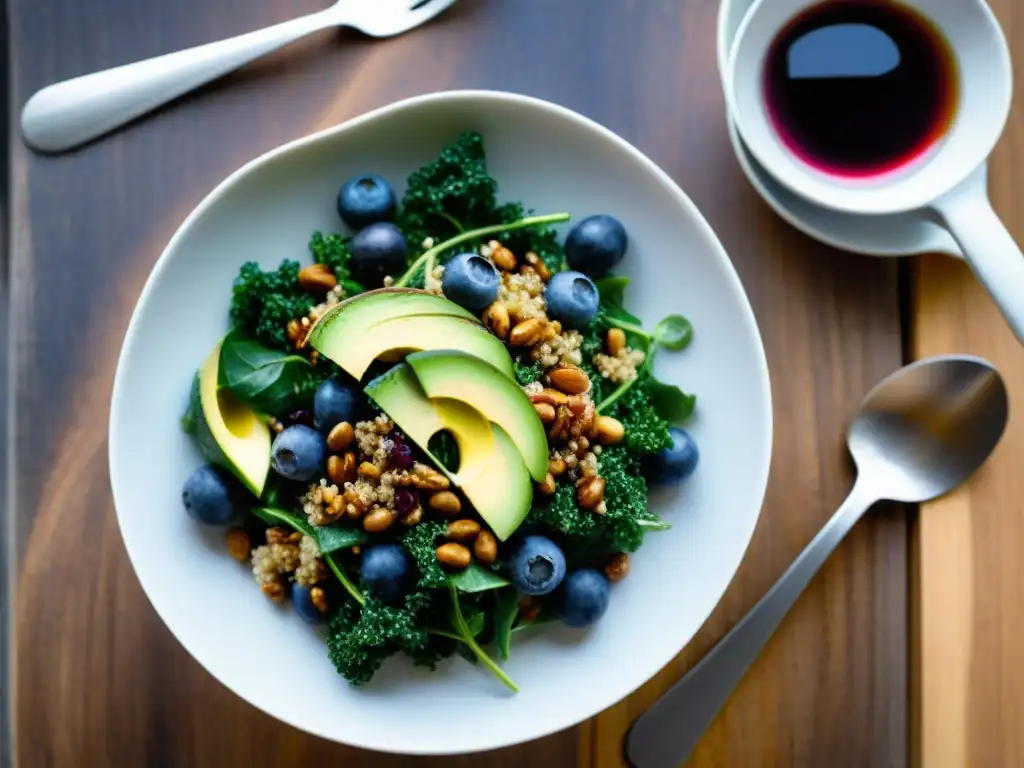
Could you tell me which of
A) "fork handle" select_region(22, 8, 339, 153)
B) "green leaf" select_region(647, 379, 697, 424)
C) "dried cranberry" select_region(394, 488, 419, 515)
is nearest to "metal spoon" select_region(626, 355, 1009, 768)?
"green leaf" select_region(647, 379, 697, 424)

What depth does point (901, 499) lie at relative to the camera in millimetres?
1320

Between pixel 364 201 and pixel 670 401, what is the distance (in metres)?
0.48

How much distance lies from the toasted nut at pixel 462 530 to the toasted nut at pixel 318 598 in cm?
20

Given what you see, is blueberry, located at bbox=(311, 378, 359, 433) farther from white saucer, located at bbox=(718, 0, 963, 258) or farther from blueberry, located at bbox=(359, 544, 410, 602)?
white saucer, located at bbox=(718, 0, 963, 258)

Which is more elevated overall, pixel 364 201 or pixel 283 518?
pixel 364 201

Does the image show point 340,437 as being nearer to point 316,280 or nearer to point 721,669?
point 316,280

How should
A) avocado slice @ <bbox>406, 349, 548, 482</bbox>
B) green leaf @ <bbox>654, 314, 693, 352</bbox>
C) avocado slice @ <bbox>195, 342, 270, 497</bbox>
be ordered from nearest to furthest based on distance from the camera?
avocado slice @ <bbox>406, 349, 548, 482</bbox> → avocado slice @ <bbox>195, 342, 270, 497</bbox> → green leaf @ <bbox>654, 314, 693, 352</bbox>

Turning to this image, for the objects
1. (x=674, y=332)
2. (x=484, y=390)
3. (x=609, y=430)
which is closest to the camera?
(x=484, y=390)

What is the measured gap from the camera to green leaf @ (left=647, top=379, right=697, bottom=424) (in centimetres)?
123

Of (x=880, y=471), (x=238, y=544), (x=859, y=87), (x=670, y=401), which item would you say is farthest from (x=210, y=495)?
(x=859, y=87)

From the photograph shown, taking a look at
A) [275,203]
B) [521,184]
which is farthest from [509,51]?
[275,203]

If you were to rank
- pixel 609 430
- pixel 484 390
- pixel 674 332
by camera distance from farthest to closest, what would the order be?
pixel 674 332 → pixel 609 430 → pixel 484 390

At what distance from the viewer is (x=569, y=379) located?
3.69 feet

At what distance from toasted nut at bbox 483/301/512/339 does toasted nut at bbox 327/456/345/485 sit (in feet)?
0.79
